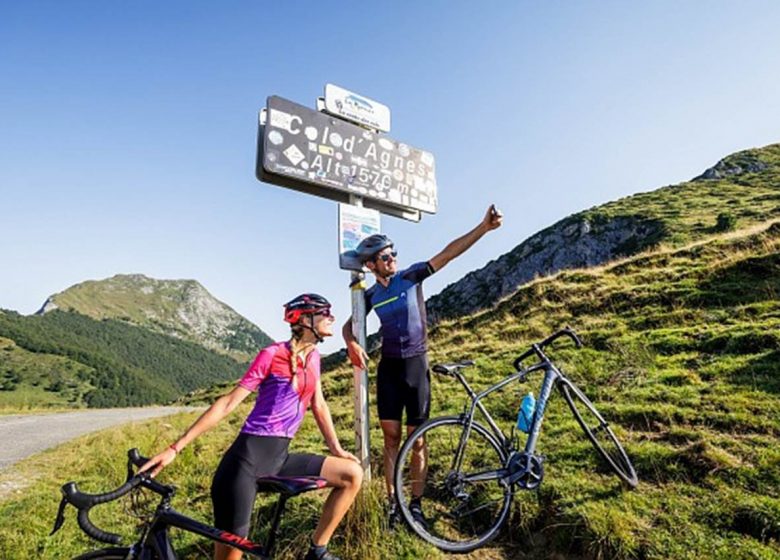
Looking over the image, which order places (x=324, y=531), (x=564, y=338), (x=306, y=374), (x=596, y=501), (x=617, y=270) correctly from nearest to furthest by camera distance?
(x=324, y=531) → (x=306, y=374) → (x=596, y=501) → (x=564, y=338) → (x=617, y=270)

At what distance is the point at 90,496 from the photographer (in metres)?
2.54

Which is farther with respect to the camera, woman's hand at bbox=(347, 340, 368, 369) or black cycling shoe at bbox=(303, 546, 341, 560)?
woman's hand at bbox=(347, 340, 368, 369)

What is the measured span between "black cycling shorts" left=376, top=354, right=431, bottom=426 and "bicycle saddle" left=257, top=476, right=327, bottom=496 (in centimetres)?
152

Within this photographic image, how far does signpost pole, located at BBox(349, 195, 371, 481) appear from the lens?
4.91 metres

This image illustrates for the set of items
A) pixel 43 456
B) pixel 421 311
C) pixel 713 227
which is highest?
pixel 713 227

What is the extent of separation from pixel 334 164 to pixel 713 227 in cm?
4522

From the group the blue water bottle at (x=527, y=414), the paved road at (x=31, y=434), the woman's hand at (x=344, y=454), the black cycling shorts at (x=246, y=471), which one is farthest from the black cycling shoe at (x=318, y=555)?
the paved road at (x=31, y=434)

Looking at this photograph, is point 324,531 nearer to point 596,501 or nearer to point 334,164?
point 596,501

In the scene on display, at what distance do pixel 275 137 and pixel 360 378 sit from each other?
287cm

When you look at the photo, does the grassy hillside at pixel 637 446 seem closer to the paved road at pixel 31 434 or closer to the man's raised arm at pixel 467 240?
the paved road at pixel 31 434

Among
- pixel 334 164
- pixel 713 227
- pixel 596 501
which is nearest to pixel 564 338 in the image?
pixel 596 501

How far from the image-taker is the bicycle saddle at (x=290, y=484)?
2859 millimetres

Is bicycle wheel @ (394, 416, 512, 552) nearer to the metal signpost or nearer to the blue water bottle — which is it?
the blue water bottle

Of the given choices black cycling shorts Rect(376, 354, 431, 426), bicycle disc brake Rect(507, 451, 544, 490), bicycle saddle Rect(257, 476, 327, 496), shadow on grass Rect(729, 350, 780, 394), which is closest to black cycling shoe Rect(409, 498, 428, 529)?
black cycling shorts Rect(376, 354, 431, 426)
